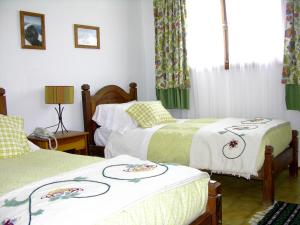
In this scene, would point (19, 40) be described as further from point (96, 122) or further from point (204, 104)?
point (204, 104)

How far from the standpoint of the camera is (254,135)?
9.37 feet

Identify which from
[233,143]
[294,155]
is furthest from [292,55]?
[233,143]

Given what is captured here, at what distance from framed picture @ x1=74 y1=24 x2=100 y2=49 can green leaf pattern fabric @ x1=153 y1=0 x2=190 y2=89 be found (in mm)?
878

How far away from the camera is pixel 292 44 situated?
144 inches

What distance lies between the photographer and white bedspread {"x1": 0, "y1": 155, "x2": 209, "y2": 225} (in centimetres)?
128

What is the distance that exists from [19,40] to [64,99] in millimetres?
736

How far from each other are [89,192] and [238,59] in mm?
3143

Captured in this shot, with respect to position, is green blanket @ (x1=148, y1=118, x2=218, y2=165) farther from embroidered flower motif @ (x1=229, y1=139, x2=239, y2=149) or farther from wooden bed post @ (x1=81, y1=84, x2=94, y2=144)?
wooden bed post @ (x1=81, y1=84, x2=94, y2=144)

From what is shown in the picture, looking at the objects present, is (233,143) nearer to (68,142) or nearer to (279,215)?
(279,215)

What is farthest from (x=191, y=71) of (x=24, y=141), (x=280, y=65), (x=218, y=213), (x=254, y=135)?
(x=218, y=213)

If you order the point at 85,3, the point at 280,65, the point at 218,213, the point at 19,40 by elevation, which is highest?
the point at 85,3

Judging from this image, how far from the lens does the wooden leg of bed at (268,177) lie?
276 cm

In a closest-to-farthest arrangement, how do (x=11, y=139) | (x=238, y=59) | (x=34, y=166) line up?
1. (x=34, y=166)
2. (x=11, y=139)
3. (x=238, y=59)

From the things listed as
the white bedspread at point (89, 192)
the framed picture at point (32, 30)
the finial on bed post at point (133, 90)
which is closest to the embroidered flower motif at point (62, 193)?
the white bedspread at point (89, 192)
